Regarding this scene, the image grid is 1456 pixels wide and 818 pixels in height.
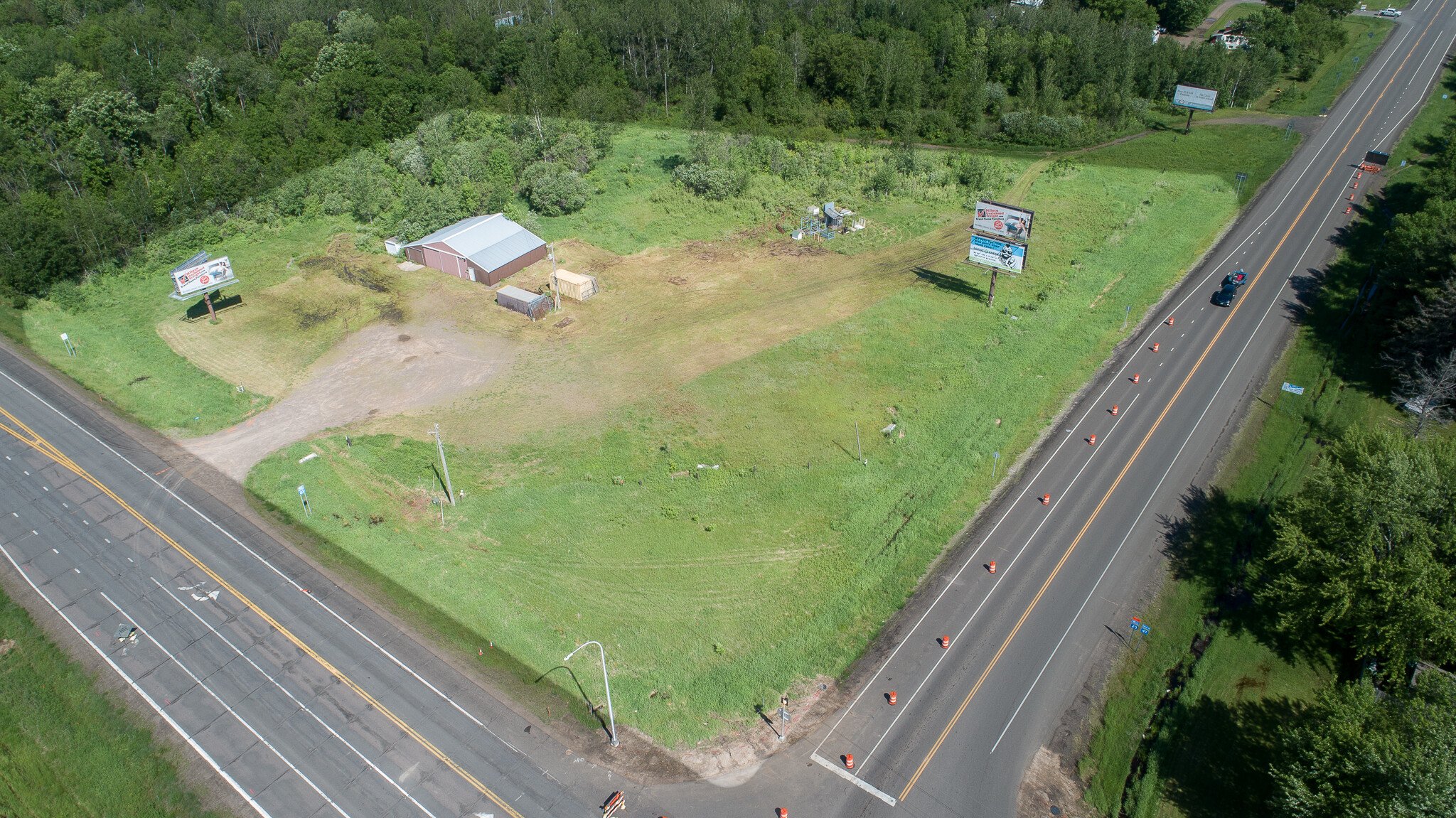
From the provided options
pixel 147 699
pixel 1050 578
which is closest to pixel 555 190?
pixel 147 699

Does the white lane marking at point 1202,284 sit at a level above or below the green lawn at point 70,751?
above

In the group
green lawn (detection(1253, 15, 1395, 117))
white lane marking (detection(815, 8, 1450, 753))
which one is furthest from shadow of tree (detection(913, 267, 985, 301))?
green lawn (detection(1253, 15, 1395, 117))

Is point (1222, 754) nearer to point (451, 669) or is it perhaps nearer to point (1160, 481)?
point (1160, 481)

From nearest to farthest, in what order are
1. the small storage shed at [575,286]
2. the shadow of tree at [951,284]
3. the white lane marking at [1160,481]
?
the white lane marking at [1160,481], the shadow of tree at [951,284], the small storage shed at [575,286]

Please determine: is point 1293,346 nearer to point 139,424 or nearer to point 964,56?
point 964,56

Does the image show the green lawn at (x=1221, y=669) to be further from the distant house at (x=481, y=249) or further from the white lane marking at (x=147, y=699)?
the distant house at (x=481, y=249)

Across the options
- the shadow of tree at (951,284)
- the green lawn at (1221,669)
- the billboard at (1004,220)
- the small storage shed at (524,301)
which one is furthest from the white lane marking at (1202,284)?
the small storage shed at (524,301)

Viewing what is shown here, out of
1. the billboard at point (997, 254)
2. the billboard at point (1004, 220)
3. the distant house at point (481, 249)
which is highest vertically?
the billboard at point (1004, 220)

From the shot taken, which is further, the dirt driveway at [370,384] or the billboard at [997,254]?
the billboard at [997,254]
